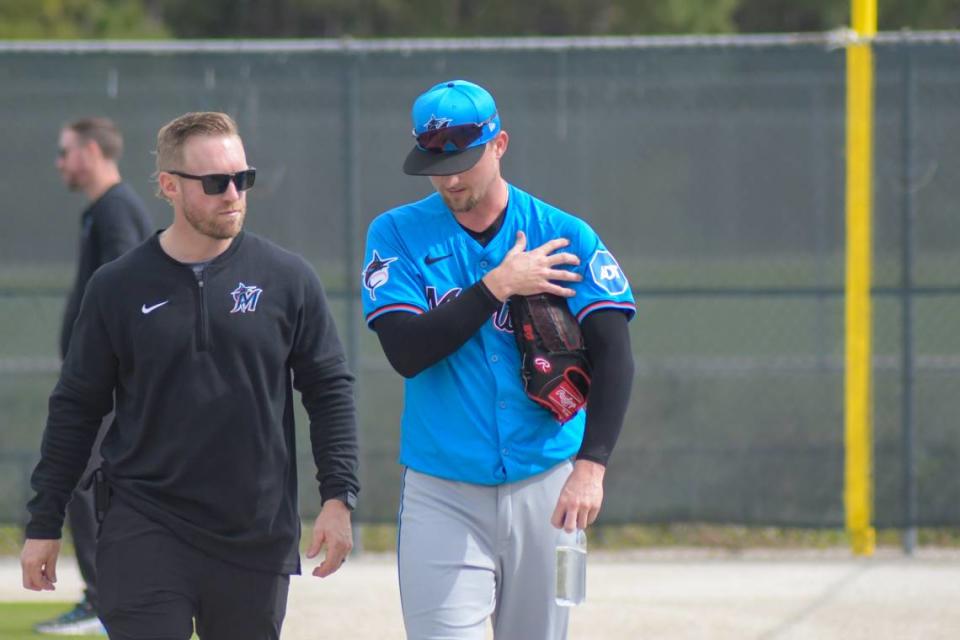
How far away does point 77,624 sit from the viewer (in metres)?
6.29

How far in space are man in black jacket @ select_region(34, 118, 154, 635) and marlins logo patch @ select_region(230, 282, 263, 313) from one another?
88.7 inches

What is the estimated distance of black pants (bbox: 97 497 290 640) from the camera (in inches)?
145

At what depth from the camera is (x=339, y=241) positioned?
767 centimetres

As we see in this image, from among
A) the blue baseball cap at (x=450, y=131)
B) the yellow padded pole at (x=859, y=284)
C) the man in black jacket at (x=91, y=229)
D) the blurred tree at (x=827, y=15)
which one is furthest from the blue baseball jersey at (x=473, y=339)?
the blurred tree at (x=827, y=15)

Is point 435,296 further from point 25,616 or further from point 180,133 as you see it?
point 25,616

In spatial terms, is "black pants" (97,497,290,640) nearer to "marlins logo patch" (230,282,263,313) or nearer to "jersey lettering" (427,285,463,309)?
"marlins logo patch" (230,282,263,313)

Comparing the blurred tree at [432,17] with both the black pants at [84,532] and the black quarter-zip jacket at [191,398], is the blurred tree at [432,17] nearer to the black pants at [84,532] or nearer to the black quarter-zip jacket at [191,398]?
the black pants at [84,532]

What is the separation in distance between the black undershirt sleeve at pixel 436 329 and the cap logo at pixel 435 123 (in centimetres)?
40

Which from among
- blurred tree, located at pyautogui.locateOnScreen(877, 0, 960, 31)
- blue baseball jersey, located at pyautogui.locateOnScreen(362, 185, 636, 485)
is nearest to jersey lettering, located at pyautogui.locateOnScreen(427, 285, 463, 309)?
blue baseball jersey, located at pyautogui.locateOnScreen(362, 185, 636, 485)

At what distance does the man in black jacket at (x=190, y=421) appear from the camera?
3711 millimetres

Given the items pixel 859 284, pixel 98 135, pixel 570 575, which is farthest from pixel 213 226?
pixel 859 284

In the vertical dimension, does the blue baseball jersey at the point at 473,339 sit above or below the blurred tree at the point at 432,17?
below

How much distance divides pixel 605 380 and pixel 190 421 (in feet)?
3.30

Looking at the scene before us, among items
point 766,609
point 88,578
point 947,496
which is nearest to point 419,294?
point 88,578
